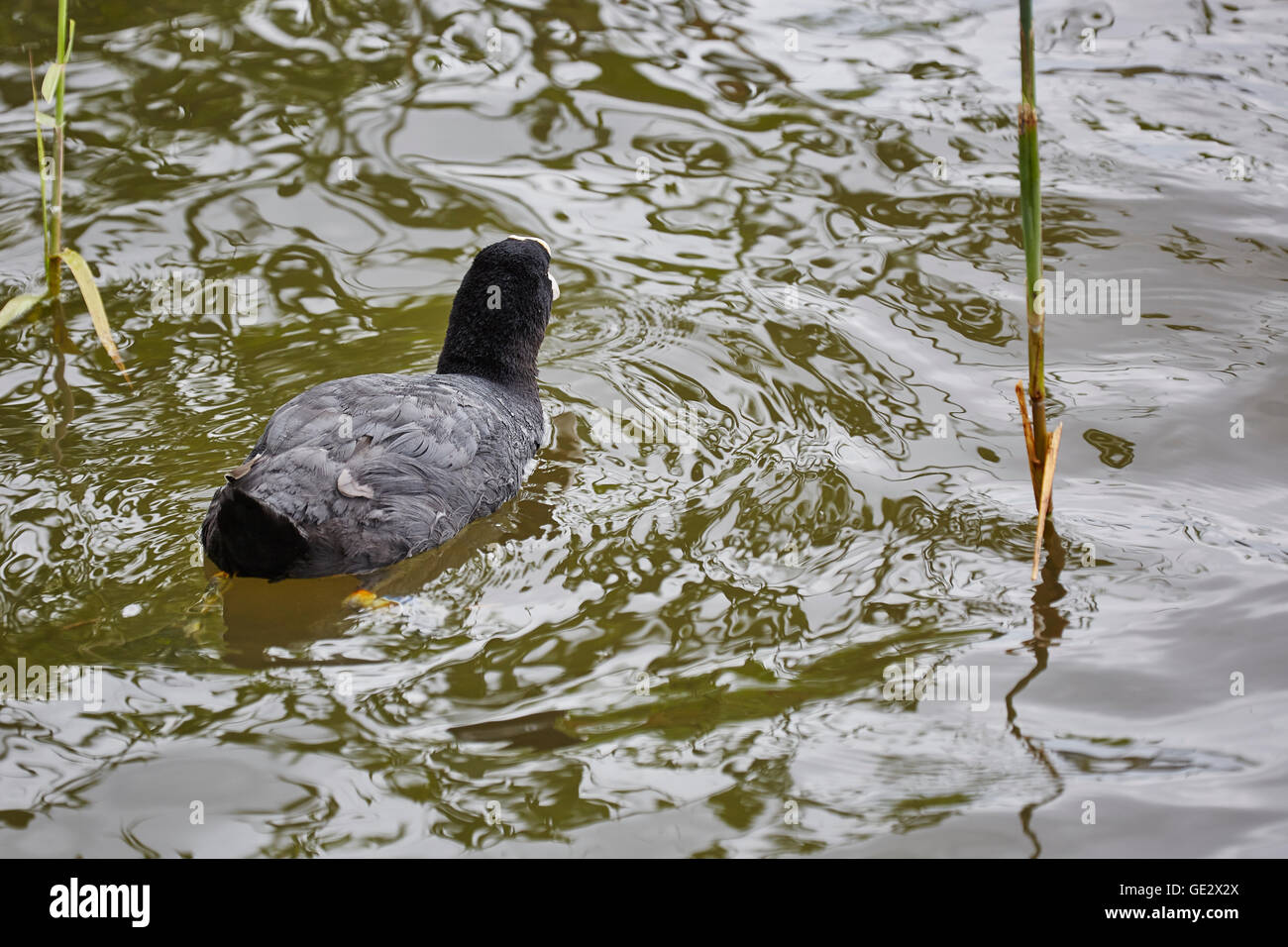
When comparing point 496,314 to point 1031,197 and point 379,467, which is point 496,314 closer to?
point 379,467

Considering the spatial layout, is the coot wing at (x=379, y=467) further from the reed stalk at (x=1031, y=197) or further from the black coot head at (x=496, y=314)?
the reed stalk at (x=1031, y=197)

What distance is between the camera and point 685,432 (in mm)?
5691

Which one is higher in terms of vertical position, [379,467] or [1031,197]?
[1031,197]

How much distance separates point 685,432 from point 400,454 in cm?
144

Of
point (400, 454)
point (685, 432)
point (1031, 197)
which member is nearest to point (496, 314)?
point (685, 432)

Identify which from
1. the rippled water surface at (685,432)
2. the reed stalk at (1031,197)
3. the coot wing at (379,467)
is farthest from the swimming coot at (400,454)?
the reed stalk at (1031,197)

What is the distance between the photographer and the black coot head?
593 cm

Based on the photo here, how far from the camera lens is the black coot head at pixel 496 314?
5930 mm

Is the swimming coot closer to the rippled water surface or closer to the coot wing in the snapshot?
the coot wing

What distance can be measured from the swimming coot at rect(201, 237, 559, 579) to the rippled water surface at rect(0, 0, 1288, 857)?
0.74 feet

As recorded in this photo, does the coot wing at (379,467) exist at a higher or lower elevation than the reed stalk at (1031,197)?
lower

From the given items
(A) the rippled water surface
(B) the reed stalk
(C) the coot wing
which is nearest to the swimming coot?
(C) the coot wing

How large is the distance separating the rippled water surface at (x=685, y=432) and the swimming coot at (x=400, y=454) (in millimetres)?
225
